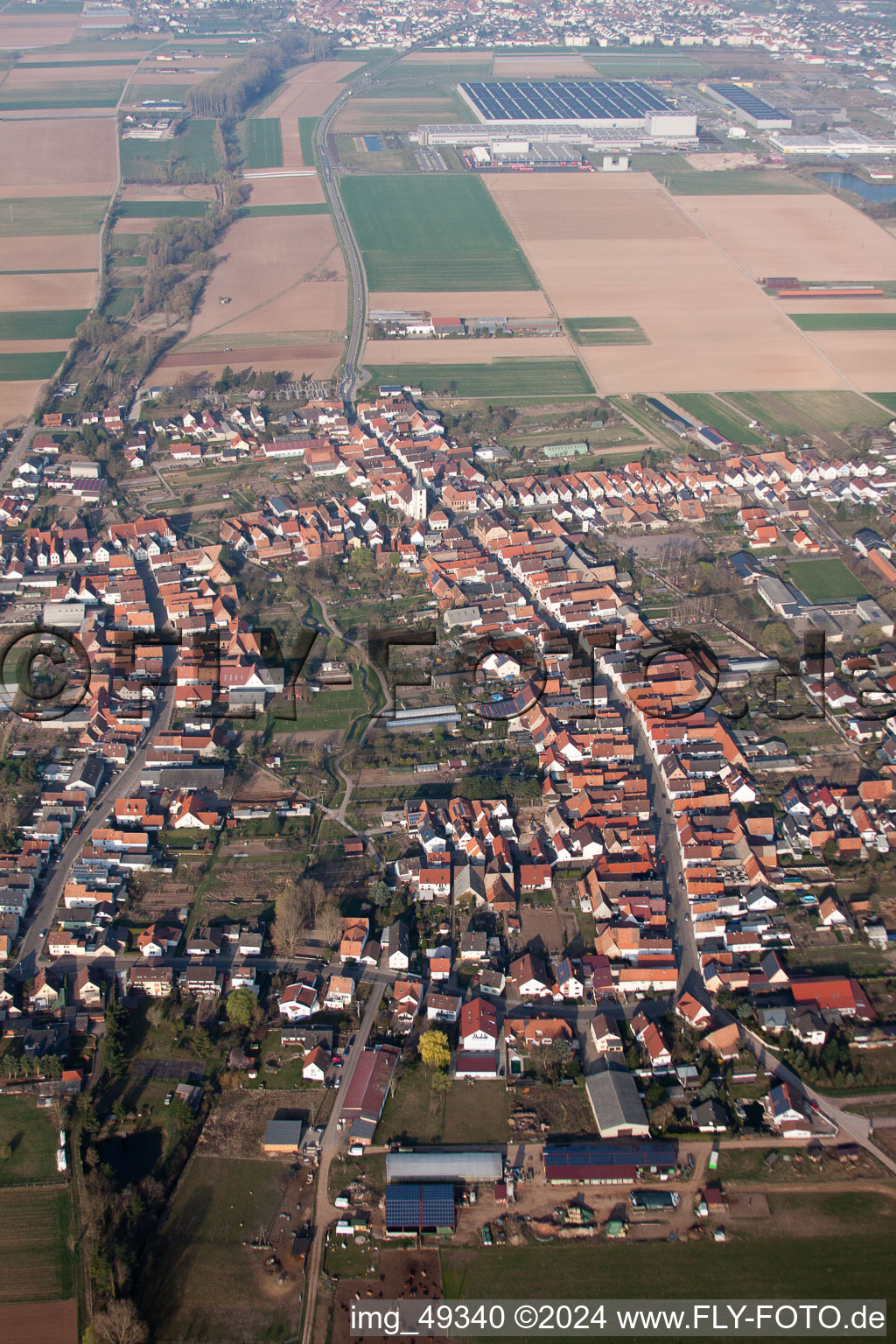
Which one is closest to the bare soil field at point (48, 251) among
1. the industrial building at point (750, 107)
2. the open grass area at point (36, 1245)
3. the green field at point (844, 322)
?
the green field at point (844, 322)

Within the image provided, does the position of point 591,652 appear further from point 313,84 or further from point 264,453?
point 313,84

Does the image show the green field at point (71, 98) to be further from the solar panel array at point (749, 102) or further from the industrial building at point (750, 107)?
the solar panel array at point (749, 102)

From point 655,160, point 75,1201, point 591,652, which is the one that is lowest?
point 75,1201

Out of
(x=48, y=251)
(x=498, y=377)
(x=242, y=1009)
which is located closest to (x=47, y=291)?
(x=48, y=251)

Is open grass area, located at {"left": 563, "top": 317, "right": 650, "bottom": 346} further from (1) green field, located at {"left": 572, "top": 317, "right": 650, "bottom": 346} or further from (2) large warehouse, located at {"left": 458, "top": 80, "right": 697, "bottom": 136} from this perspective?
(2) large warehouse, located at {"left": 458, "top": 80, "right": 697, "bottom": 136}

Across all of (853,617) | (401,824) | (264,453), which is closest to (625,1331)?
(401,824)

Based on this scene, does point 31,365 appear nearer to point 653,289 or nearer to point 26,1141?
point 653,289
